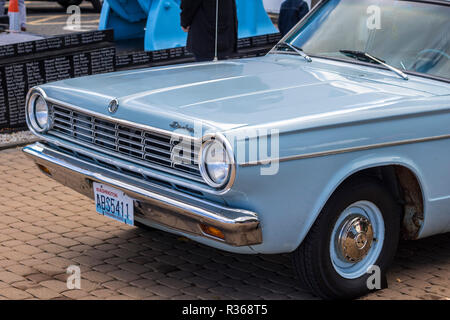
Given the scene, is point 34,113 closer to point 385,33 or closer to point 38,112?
point 38,112

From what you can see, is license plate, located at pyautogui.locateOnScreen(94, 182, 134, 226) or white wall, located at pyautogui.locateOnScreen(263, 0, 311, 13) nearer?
license plate, located at pyautogui.locateOnScreen(94, 182, 134, 226)

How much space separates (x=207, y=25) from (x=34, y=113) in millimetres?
3099

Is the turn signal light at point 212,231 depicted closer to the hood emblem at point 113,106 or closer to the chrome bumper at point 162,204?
the chrome bumper at point 162,204

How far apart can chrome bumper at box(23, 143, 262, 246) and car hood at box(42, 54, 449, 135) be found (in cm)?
34

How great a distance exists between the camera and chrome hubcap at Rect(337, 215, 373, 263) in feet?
14.1

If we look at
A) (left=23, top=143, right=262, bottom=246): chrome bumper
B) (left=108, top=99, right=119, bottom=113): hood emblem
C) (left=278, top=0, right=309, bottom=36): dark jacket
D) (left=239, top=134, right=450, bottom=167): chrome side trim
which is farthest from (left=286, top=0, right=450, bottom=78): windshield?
(left=278, top=0, right=309, bottom=36): dark jacket

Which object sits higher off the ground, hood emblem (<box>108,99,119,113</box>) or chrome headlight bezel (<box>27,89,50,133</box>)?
hood emblem (<box>108,99,119,113</box>)

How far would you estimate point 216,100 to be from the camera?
4.36 m

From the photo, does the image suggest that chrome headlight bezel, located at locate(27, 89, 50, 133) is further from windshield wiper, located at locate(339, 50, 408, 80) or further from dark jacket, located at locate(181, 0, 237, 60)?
dark jacket, located at locate(181, 0, 237, 60)

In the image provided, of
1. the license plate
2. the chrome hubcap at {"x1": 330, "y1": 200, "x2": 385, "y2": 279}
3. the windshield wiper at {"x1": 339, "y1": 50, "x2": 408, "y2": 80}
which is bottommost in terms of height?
the chrome hubcap at {"x1": 330, "y1": 200, "x2": 385, "y2": 279}

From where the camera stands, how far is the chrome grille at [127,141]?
13.2ft

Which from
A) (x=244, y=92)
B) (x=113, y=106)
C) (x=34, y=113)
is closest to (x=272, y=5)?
(x=34, y=113)

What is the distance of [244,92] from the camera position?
4535 millimetres

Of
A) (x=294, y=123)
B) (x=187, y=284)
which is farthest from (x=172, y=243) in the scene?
(x=294, y=123)
